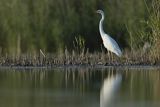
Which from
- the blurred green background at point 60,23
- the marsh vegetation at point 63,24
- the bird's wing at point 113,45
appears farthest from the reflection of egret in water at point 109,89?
the blurred green background at point 60,23

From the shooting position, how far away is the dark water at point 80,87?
10.8 meters

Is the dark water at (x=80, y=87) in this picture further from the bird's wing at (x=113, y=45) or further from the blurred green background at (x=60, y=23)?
the blurred green background at (x=60, y=23)

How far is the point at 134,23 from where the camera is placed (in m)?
20.2

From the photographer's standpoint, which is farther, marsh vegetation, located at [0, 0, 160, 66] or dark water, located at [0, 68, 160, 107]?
marsh vegetation, located at [0, 0, 160, 66]

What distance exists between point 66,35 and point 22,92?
830 centimetres

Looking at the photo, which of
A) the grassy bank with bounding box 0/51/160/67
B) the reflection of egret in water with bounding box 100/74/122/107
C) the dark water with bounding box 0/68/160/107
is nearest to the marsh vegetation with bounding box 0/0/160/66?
the grassy bank with bounding box 0/51/160/67

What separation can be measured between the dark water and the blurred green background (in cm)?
461

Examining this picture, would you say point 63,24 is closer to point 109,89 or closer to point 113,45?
point 113,45

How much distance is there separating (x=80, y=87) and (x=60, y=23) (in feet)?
25.8

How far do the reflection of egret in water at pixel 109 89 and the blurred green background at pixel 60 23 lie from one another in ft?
19.3

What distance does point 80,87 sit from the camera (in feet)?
41.8

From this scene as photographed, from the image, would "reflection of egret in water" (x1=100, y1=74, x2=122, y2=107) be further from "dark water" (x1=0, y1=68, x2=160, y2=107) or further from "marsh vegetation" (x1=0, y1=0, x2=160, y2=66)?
"marsh vegetation" (x1=0, y1=0, x2=160, y2=66)

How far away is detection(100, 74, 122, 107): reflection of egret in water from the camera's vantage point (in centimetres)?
1098

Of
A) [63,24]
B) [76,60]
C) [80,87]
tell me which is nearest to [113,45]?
[76,60]
